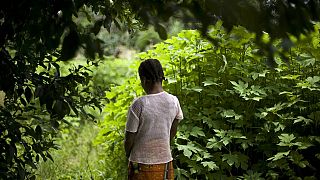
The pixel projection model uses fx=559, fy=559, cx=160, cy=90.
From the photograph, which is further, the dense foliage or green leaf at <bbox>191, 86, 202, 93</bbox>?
green leaf at <bbox>191, 86, 202, 93</bbox>

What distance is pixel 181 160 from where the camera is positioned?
471 cm

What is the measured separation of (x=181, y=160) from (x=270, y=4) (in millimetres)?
3605

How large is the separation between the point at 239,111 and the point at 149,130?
1479mm

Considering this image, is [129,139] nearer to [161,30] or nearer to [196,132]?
[196,132]

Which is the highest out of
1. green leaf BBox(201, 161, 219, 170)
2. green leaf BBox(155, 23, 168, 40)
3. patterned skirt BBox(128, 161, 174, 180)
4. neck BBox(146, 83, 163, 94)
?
green leaf BBox(155, 23, 168, 40)

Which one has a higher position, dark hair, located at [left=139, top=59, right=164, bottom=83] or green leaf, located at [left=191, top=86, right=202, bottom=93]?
dark hair, located at [left=139, top=59, right=164, bottom=83]

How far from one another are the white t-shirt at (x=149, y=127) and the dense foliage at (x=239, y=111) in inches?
38.3

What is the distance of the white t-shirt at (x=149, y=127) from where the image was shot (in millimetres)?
3459

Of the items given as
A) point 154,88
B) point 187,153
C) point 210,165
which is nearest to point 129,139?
point 154,88

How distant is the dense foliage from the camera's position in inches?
178

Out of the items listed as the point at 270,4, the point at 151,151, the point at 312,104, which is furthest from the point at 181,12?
the point at 312,104

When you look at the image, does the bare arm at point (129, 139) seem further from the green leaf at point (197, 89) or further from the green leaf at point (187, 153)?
the green leaf at point (197, 89)

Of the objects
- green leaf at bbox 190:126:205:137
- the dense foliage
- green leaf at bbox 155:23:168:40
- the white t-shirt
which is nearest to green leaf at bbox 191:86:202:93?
the dense foliage

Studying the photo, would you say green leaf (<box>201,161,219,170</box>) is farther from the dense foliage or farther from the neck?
the neck
